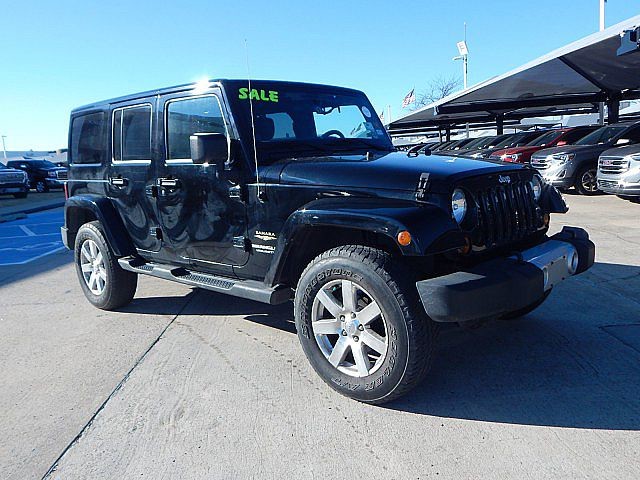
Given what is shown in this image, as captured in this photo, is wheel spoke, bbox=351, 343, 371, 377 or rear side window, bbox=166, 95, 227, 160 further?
rear side window, bbox=166, 95, 227, 160

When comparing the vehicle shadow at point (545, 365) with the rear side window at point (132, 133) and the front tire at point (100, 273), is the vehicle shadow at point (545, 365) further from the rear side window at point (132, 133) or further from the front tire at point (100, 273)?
the rear side window at point (132, 133)

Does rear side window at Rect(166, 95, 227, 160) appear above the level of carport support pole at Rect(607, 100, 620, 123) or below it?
below

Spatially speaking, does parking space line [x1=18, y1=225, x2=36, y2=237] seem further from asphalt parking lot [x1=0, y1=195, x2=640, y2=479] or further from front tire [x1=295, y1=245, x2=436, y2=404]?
front tire [x1=295, y1=245, x2=436, y2=404]

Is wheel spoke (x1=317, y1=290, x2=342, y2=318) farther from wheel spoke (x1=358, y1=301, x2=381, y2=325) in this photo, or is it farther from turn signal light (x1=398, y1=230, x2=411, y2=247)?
turn signal light (x1=398, y1=230, x2=411, y2=247)

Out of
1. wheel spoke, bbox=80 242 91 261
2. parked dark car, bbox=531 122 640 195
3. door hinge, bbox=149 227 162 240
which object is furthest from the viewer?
parked dark car, bbox=531 122 640 195

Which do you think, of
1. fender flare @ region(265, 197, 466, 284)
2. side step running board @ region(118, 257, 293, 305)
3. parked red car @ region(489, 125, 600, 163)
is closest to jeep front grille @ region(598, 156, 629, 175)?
parked red car @ region(489, 125, 600, 163)

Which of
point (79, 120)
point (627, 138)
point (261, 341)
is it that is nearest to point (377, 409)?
point (261, 341)

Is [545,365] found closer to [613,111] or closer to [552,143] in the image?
[552,143]

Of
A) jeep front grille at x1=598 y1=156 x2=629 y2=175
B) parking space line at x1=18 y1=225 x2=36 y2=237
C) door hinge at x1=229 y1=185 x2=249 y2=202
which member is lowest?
parking space line at x1=18 y1=225 x2=36 y2=237

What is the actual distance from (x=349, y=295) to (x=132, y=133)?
2.78 metres

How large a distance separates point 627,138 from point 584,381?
10.9 m

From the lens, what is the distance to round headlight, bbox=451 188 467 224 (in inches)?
114

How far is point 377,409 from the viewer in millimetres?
3012

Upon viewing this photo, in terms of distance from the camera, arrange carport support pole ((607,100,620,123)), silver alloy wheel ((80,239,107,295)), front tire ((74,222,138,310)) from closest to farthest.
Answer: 1. front tire ((74,222,138,310))
2. silver alloy wheel ((80,239,107,295))
3. carport support pole ((607,100,620,123))
